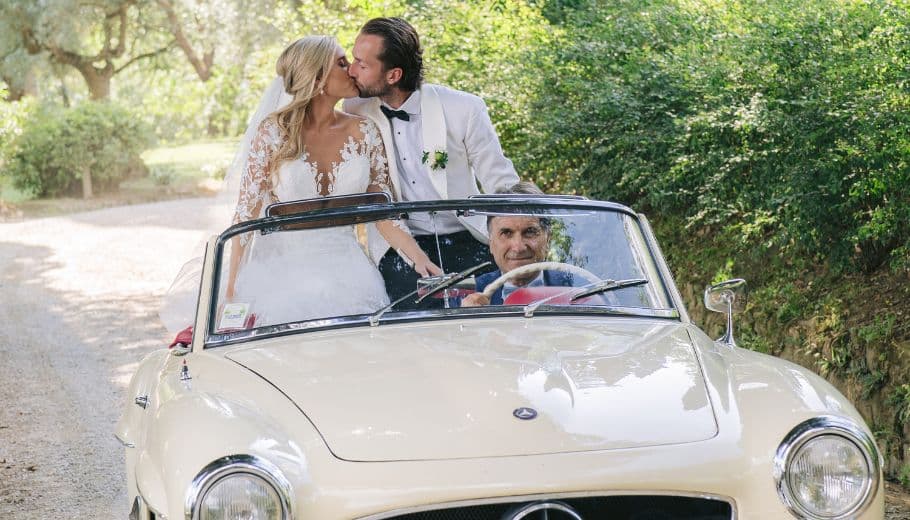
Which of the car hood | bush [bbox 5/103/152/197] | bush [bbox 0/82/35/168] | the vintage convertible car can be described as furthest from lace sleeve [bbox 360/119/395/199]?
bush [bbox 5/103/152/197]

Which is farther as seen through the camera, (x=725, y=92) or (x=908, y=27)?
(x=725, y=92)

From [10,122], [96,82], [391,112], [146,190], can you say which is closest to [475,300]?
[391,112]

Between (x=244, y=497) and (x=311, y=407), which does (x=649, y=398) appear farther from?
(x=244, y=497)

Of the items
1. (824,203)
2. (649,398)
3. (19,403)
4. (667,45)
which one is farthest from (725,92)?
(19,403)

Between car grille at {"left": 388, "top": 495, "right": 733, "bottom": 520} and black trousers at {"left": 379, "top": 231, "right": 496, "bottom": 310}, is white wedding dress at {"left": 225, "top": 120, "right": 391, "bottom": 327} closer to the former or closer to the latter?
black trousers at {"left": 379, "top": 231, "right": 496, "bottom": 310}

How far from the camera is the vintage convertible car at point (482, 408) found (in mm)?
3209

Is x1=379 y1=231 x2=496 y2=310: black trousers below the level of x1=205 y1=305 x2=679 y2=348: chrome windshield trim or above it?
above

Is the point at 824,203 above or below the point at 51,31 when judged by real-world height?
above

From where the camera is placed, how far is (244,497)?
315cm

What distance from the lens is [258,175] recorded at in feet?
18.5

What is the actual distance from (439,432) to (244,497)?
1.84 ft

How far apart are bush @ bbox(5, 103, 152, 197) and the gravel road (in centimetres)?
439

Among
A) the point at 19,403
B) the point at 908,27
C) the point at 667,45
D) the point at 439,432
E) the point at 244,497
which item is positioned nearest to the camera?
the point at 244,497

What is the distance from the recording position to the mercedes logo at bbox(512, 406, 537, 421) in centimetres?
343
